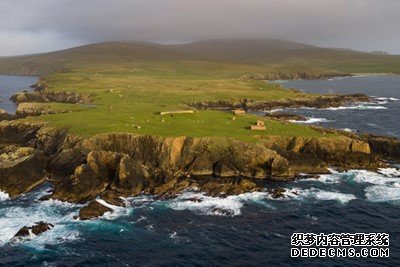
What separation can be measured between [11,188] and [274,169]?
4077 centimetres

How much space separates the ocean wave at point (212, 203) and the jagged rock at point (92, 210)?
28.9 feet

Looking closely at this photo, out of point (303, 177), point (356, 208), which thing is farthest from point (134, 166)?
point (356, 208)

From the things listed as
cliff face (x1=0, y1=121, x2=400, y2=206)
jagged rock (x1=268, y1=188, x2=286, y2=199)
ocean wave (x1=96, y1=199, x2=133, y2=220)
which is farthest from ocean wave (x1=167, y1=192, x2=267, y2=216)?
ocean wave (x1=96, y1=199, x2=133, y2=220)

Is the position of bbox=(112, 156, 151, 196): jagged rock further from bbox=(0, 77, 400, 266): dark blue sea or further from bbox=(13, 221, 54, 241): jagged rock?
bbox=(13, 221, 54, 241): jagged rock

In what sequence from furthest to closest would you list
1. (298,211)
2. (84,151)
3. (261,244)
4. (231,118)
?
(231,118) → (84,151) → (298,211) → (261,244)

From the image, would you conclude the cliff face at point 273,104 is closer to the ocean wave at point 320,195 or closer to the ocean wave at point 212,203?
the ocean wave at point 320,195

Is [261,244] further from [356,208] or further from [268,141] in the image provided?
[268,141]

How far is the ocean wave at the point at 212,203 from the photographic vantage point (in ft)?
187

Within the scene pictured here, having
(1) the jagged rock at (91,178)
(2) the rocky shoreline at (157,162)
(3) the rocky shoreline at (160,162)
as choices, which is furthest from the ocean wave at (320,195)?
(1) the jagged rock at (91,178)

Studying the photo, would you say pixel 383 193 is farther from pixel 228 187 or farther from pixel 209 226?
pixel 209 226

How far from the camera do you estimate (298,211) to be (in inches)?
2249

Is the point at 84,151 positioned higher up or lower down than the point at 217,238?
higher up

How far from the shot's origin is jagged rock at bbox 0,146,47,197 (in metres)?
64.8

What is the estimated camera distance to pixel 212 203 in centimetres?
5966
